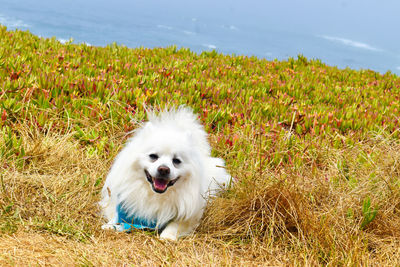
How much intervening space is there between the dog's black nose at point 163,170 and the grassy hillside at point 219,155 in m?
0.68

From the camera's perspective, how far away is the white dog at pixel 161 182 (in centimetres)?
369

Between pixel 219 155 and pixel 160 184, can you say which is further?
pixel 219 155

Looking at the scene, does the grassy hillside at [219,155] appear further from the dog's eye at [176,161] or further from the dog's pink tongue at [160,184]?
the dog's eye at [176,161]

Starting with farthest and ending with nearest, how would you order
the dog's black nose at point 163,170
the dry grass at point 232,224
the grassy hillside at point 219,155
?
the grassy hillside at point 219,155
the dry grass at point 232,224
the dog's black nose at point 163,170

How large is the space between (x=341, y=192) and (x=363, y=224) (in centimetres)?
56

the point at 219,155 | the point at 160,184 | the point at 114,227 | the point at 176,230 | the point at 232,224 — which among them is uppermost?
the point at 219,155

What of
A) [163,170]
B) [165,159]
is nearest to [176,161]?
[165,159]

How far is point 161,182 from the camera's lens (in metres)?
3.71

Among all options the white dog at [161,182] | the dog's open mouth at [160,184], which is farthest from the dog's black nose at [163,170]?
the dog's open mouth at [160,184]

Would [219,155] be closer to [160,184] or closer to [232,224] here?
[232,224]

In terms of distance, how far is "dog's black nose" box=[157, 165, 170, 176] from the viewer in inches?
139

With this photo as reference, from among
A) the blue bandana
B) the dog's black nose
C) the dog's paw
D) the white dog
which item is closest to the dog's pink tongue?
the white dog

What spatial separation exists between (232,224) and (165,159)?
41.0 inches

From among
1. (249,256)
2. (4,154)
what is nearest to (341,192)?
(249,256)
